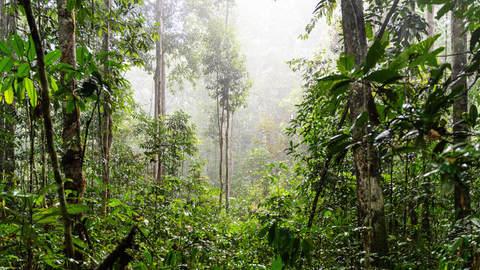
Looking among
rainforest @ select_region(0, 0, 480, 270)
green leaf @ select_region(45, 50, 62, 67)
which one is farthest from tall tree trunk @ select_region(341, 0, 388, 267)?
green leaf @ select_region(45, 50, 62, 67)

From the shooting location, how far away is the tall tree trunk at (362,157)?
160 cm

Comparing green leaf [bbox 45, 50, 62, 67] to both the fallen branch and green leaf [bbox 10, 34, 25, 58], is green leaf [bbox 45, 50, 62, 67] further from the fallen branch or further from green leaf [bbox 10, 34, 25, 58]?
the fallen branch

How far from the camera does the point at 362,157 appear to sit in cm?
170

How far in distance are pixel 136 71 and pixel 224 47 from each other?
815 inches

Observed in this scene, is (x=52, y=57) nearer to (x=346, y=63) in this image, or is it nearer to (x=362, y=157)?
(x=346, y=63)

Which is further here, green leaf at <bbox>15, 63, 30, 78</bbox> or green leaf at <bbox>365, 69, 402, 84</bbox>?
green leaf at <bbox>15, 63, 30, 78</bbox>

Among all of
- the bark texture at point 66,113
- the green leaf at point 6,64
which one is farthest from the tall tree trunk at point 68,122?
the green leaf at point 6,64

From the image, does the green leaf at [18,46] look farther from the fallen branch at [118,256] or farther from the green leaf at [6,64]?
the fallen branch at [118,256]

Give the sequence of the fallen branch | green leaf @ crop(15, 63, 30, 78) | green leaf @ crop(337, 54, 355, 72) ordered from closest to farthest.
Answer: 1. the fallen branch
2. green leaf @ crop(337, 54, 355, 72)
3. green leaf @ crop(15, 63, 30, 78)

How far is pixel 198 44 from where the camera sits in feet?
37.6

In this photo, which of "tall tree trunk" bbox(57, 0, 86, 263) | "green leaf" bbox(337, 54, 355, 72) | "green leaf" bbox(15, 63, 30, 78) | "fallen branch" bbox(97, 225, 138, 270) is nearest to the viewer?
"fallen branch" bbox(97, 225, 138, 270)

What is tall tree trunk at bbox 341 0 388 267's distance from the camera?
63.0 inches

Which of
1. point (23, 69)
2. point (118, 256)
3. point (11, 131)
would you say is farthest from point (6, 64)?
point (11, 131)

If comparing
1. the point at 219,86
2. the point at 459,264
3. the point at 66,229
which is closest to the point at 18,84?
the point at 66,229
